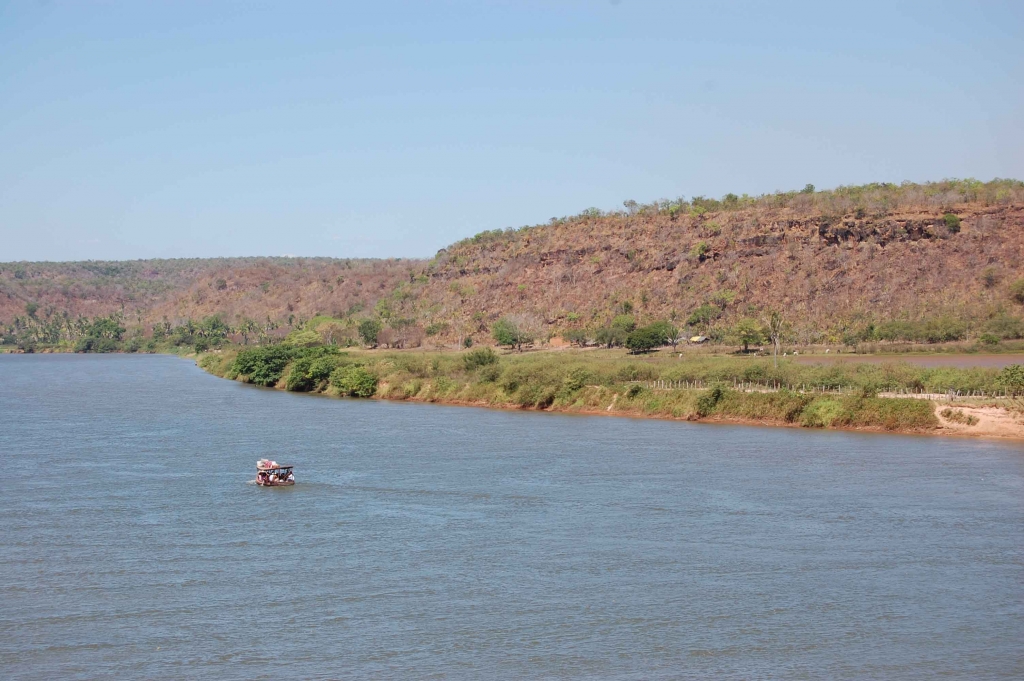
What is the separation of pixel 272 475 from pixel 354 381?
35918 mm

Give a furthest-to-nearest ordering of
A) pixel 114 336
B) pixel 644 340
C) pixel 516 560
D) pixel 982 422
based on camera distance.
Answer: pixel 114 336 < pixel 644 340 < pixel 982 422 < pixel 516 560

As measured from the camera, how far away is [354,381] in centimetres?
7119

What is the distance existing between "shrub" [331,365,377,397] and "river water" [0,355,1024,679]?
81.5 ft

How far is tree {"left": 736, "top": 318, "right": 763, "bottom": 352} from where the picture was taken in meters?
80.8

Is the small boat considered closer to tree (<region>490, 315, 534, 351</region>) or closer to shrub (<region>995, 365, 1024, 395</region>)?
shrub (<region>995, 365, 1024, 395</region>)

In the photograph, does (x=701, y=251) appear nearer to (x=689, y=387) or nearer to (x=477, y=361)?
(x=477, y=361)

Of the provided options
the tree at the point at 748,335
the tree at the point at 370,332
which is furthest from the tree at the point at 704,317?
the tree at the point at 370,332

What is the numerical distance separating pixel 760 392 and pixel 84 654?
133 feet

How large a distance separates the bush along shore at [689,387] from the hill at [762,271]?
23.9 meters

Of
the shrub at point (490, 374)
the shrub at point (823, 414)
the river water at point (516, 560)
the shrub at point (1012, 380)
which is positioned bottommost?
the river water at point (516, 560)

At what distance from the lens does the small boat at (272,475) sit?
115 feet

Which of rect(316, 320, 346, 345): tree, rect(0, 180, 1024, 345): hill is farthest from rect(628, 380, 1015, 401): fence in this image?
rect(316, 320, 346, 345): tree

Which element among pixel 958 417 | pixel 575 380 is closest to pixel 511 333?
pixel 575 380

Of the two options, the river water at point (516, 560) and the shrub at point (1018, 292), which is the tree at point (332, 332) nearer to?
the shrub at point (1018, 292)
